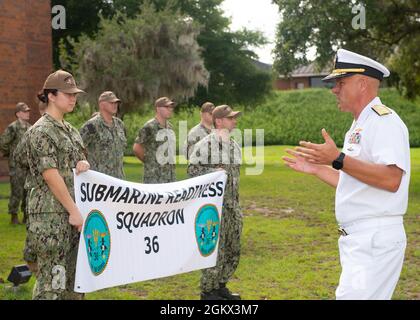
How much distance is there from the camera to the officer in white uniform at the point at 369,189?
355 cm

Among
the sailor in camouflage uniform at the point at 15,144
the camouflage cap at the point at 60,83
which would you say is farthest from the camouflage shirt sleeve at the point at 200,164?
the sailor in camouflage uniform at the point at 15,144

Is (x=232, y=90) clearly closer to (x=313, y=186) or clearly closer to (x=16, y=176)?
(x=313, y=186)

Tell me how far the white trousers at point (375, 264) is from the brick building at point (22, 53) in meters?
17.1

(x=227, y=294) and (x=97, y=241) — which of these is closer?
(x=97, y=241)

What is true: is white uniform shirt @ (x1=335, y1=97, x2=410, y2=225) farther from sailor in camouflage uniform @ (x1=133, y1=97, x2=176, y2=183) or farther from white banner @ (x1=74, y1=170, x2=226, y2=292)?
sailor in camouflage uniform @ (x1=133, y1=97, x2=176, y2=183)

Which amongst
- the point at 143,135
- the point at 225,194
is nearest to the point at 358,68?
the point at 225,194

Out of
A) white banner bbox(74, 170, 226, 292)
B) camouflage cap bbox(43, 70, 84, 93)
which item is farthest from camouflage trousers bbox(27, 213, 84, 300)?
camouflage cap bbox(43, 70, 84, 93)

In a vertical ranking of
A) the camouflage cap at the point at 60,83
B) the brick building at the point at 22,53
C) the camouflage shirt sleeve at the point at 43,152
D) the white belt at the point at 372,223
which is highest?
the brick building at the point at 22,53

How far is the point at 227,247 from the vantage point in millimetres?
6867

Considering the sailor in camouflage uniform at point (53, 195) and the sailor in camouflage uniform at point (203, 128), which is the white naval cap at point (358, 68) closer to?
the sailor in camouflage uniform at point (53, 195)

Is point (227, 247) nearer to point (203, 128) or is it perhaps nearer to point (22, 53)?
point (203, 128)

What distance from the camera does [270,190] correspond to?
18609 millimetres

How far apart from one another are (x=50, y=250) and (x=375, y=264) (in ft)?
8.02
